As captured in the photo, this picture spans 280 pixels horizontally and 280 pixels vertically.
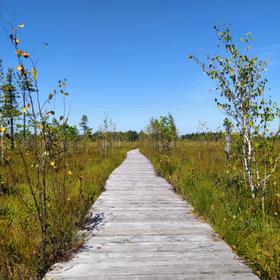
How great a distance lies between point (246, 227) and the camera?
3.19 metres

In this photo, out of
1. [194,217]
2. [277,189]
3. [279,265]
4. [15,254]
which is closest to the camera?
[279,265]

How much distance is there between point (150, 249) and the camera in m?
2.84

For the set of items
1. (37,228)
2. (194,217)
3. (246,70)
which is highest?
(246,70)

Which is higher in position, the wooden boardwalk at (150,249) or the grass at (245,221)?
the grass at (245,221)

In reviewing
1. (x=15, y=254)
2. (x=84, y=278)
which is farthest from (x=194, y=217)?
(x=15, y=254)

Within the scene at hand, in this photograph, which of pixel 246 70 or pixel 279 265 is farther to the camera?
pixel 246 70

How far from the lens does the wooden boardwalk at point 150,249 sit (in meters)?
Answer: 2.31

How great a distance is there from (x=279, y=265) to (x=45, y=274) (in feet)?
6.54

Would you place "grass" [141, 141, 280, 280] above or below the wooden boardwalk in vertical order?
above

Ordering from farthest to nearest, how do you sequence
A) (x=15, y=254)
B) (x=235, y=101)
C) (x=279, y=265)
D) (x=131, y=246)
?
1. (x=235, y=101)
2. (x=131, y=246)
3. (x=15, y=254)
4. (x=279, y=265)

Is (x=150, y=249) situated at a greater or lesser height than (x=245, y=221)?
lesser

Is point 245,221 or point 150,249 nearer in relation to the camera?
point 150,249

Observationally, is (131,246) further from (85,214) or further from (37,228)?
(85,214)

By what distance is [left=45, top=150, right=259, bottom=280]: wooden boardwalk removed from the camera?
2.31 m
